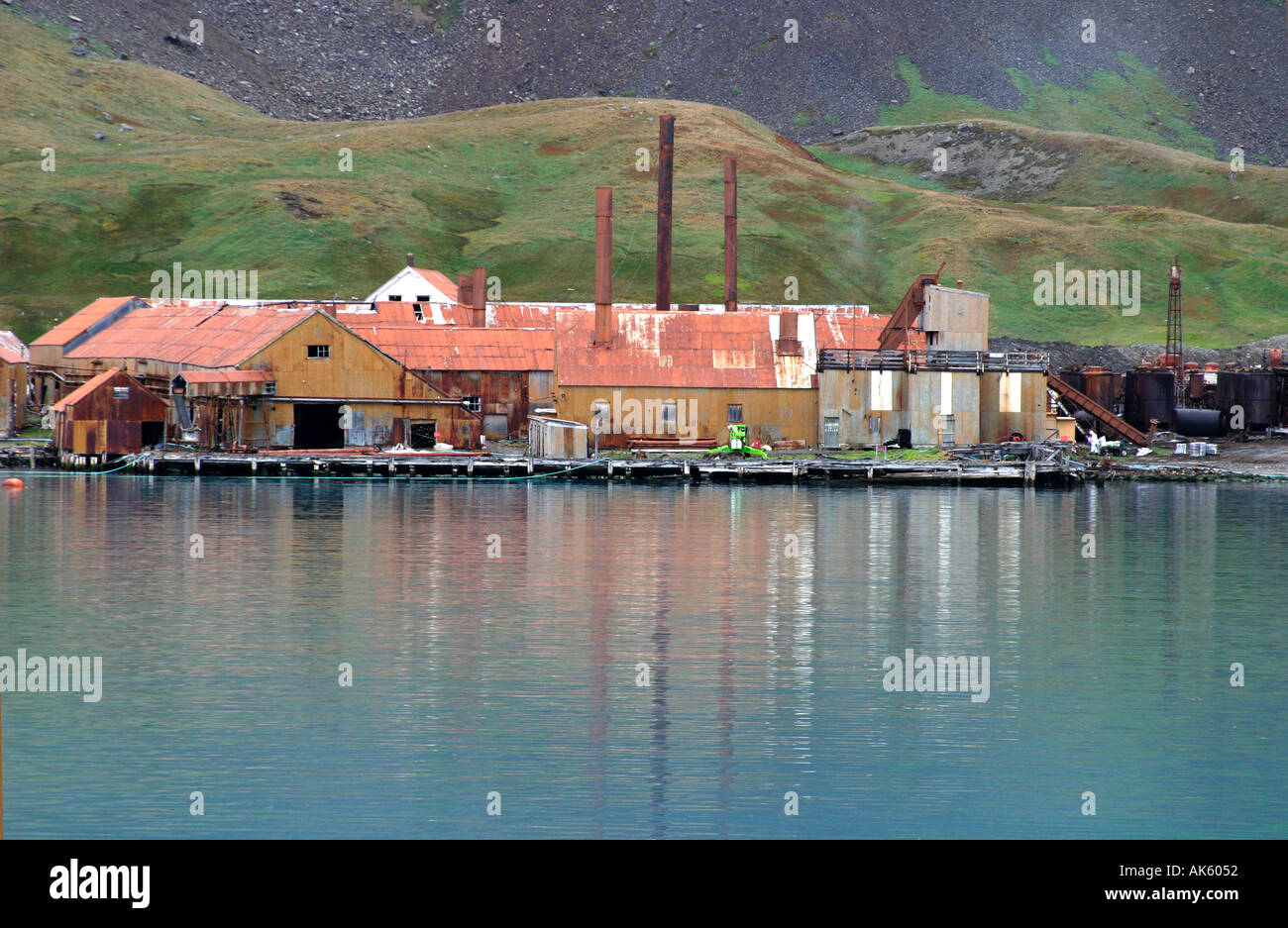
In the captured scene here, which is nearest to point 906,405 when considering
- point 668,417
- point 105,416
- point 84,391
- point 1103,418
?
point 668,417

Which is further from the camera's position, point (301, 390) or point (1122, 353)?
point (1122, 353)

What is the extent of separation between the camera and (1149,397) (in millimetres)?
95500

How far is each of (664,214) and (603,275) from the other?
18835 millimetres

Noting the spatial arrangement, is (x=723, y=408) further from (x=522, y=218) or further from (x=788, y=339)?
(x=522, y=218)

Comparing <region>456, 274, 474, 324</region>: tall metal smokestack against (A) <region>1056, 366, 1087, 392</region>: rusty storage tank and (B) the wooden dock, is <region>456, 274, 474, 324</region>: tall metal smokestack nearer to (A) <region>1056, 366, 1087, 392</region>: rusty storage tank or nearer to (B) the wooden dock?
(B) the wooden dock

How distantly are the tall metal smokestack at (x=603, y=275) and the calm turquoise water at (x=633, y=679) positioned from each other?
90.3ft

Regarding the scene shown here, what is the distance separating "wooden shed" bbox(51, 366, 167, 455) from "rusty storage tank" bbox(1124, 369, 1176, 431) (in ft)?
184

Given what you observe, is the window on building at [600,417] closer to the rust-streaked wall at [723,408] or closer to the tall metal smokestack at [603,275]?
the rust-streaked wall at [723,408]

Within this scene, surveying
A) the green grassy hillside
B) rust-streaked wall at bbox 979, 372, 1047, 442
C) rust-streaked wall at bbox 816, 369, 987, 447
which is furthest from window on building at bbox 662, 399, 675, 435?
the green grassy hillside

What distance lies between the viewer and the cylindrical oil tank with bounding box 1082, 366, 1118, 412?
97.7 metres

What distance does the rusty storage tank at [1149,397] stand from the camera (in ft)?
311

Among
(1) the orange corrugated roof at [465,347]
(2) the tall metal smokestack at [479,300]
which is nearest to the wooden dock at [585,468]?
(1) the orange corrugated roof at [465,347]
